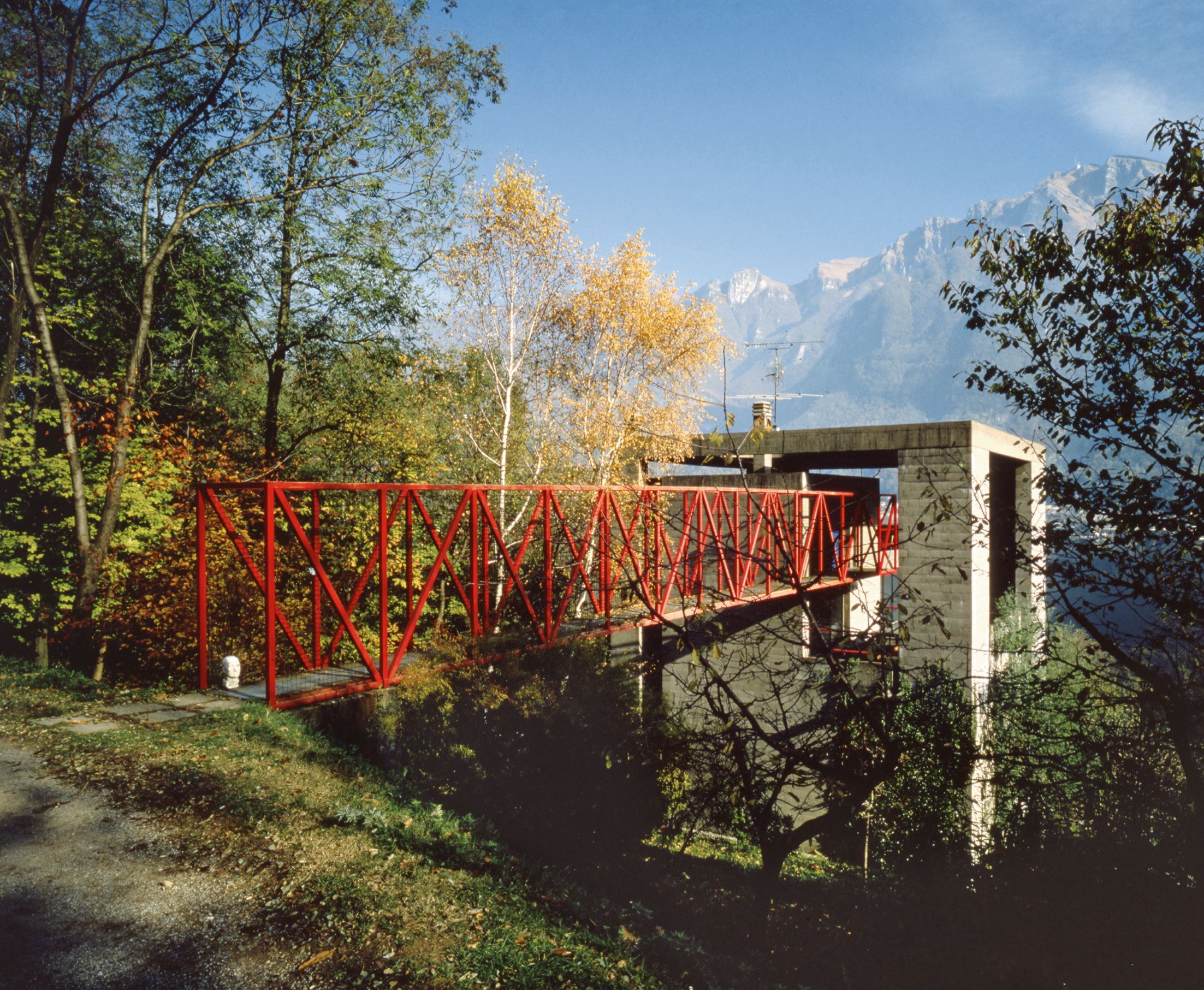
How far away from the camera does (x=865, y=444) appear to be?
14219 mm

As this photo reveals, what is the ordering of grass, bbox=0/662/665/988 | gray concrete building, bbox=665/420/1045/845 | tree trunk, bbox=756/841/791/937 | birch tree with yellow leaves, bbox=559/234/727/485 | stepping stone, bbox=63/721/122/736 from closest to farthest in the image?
1. grass, bbox=0/662/665/988
2. tree trunk, bbox=756/841/791/937
3. stepping stone, bbox=63/721/122/736
4. gray concrete building, bbox=665/420/1045/845
5. birch tree with yellow leaves, bbox=559/234/727/485

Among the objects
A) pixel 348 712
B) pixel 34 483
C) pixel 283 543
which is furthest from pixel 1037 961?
pixel 34 483

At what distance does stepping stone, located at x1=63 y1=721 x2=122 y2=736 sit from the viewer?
204 inches

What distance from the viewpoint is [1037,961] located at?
5230 millimetres

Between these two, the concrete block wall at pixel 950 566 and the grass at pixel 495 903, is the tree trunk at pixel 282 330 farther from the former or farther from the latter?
the concrete block wall at pixel 950 566

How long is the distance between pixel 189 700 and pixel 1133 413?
7346mm

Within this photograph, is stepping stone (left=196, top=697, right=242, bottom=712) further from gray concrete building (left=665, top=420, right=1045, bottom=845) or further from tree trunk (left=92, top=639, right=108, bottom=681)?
gray concrete building (left=665, top=420, right=1045, bottom=845)

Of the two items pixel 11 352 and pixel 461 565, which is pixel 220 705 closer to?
pixel 11 352

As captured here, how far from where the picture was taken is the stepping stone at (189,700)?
5.70m

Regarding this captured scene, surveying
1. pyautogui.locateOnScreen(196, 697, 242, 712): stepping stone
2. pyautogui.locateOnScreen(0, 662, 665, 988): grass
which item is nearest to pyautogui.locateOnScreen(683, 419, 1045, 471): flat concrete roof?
pyautogui.locateOnScreen(196, 697, 242, 712): stepping stone

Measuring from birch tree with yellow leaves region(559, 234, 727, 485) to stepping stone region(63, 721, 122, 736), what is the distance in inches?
400

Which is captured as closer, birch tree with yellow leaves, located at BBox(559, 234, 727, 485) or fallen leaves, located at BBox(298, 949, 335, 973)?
fallen leaves, located at BBox(298, 949, 335, 973)

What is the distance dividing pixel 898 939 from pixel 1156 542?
4080 millimetres

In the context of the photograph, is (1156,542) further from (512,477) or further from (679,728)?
(512,477)
